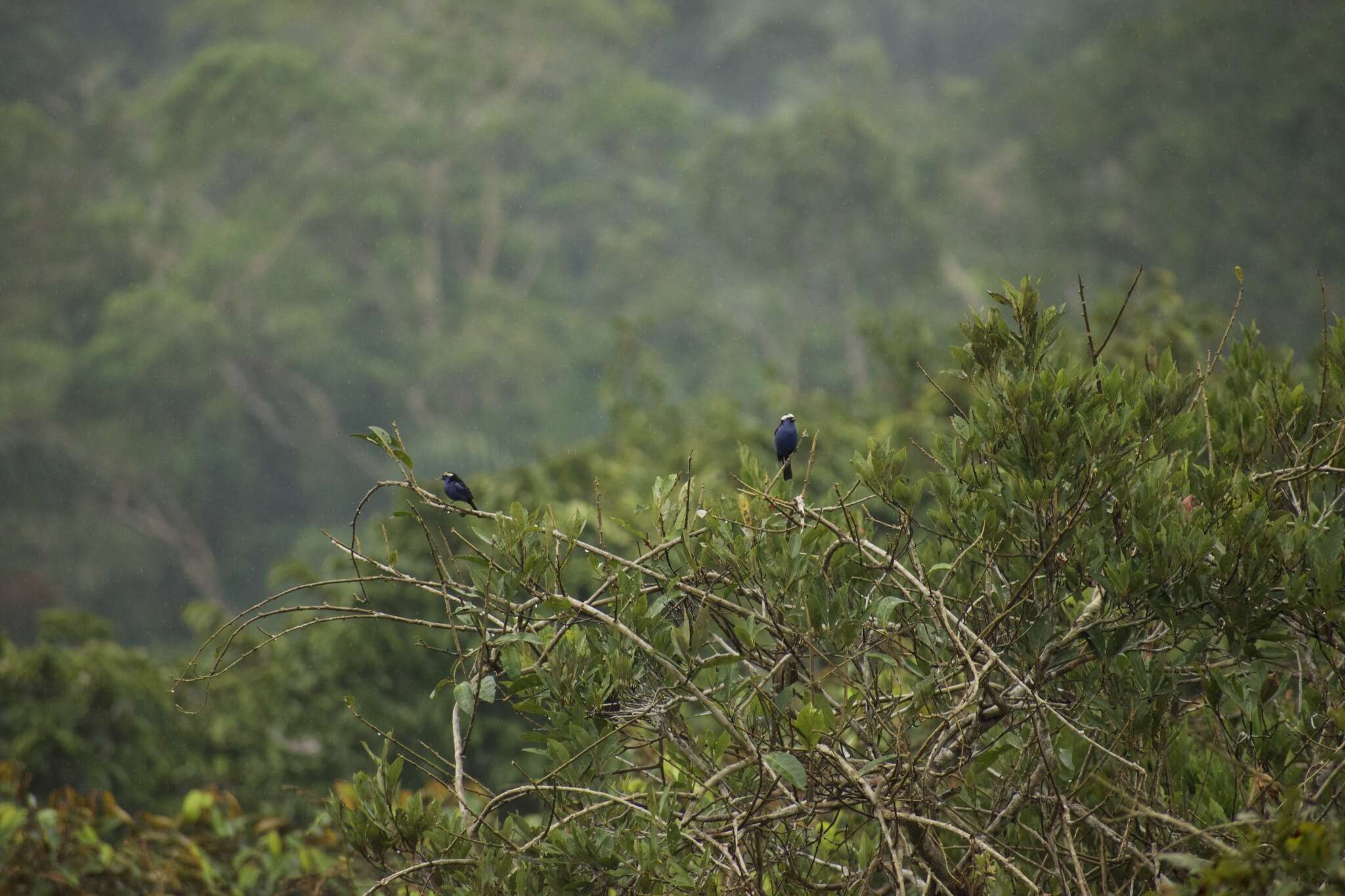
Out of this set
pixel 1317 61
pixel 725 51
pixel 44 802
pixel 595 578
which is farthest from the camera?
pixel 725 51

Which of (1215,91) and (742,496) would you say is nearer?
(742,496)

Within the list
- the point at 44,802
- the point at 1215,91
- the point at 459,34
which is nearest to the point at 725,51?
the point at 459,34

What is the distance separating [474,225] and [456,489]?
922 inches

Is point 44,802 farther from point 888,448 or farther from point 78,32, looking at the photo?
point 78,32

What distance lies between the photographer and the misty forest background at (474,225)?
66.5ft

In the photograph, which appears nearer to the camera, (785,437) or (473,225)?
(785,437)

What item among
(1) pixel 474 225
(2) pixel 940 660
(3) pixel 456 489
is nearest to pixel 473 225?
(1) pixel 474 225

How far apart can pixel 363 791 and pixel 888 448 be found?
977mm

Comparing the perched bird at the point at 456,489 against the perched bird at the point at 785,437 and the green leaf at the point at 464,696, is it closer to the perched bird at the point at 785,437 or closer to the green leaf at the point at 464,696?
the perched bird at the point at 785,437

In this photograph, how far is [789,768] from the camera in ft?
5.39

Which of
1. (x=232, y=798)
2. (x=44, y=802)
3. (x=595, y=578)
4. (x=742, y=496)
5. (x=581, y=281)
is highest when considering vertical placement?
(x=742, y=496)

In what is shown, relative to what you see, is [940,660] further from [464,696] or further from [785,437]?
[785,437]

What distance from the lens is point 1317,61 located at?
18.6 metres

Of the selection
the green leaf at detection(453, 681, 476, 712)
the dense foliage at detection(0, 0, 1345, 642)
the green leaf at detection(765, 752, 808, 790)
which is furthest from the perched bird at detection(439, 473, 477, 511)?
the dense foliage at detection(0, 0, 1345, 642)
